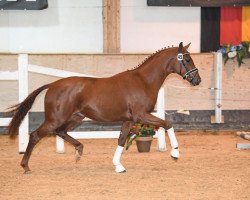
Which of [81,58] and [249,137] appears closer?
[249,137]

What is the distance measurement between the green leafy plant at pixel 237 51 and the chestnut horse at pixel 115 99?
470 cm

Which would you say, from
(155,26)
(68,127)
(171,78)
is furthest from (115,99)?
(155,26)

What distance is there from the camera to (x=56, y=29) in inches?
505

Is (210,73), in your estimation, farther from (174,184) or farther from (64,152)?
(174,184)

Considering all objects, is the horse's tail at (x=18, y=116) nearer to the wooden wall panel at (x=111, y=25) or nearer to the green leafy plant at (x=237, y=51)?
the wooden wall panel at (x=111, y=25)

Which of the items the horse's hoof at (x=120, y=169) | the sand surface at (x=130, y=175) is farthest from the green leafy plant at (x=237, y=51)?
the horse's hoof at (x=120, y=169)

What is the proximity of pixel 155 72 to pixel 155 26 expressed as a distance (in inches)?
200

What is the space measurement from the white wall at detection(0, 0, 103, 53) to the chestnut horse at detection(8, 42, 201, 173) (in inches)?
188

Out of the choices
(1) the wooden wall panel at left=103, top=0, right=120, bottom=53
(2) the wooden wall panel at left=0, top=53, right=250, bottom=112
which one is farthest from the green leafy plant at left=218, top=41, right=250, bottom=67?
(1) the wooden wall panel at left=103, top=0, right=120, bottom=53

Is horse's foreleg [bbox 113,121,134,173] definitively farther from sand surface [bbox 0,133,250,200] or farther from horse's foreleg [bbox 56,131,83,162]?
horse's foreleg [bbox 56,131,83,162]

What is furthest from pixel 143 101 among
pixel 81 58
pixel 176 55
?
pixel 81 58

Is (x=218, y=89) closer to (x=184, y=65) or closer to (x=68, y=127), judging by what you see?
(x=184, y=65)

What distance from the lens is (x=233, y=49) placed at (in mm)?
12602

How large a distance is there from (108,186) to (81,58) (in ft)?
19.2
